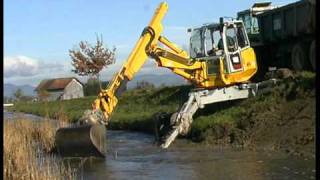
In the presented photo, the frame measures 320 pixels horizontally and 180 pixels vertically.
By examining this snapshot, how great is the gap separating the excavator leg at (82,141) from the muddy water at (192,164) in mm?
283

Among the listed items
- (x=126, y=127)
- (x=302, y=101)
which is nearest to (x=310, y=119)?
(x=302, y=101)

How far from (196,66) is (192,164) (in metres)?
6.38

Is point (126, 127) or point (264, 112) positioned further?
point (126, 127)

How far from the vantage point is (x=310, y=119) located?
58.3 ft

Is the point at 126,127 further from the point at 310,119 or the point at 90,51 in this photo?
the point at 90,51

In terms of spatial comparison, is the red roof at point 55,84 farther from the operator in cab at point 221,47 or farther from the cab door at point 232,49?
the cab door at point 232,49

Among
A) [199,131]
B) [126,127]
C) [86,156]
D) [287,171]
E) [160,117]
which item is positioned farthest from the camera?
[126,127]

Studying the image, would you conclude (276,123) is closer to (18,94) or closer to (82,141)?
(82,141)

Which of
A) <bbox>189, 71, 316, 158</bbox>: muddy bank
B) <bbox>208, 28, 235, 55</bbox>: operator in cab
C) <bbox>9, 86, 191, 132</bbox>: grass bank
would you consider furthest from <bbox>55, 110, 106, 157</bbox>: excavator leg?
<bbox>208, 28, 235, 55</bbox>: operator in cab

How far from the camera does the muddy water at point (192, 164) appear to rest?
13.9m

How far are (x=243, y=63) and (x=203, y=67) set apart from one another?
1.42 m

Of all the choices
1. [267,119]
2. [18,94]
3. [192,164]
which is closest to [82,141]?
[192,164]

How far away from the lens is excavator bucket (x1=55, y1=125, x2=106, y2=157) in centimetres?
1728

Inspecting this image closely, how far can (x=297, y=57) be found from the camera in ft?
77.2
